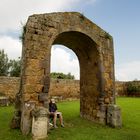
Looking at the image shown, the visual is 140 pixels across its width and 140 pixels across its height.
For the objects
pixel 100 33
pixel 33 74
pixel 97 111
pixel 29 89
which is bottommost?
pixel 97 111

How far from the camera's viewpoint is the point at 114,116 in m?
7.88

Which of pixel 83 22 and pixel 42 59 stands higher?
pixel 83 22

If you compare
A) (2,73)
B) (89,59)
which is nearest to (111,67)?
(89,59)

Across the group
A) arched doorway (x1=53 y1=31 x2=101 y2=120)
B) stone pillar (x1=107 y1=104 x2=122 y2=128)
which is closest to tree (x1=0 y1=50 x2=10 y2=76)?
arched doorway (x1=53 y1=31 x2=101 y2=120)

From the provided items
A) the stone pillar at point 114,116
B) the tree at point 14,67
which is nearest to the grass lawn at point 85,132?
the stone pillar at point 114,116

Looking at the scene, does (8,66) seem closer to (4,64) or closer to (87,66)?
(4,64)

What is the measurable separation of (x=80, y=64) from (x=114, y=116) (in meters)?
3.10

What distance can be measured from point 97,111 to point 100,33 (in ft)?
11.2

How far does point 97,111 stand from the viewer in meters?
8.59

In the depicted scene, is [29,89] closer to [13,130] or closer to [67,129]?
[13,130]

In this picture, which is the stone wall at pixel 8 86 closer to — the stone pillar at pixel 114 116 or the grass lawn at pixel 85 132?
the grass lawn at pixel 85 132

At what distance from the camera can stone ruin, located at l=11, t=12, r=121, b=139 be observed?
22.1 ft

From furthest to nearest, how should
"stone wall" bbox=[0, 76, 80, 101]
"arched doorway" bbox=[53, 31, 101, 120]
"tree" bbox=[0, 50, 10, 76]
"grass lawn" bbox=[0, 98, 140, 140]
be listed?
"tree" bbox=[0, 50, 10, 76] < "stone wall" bbox=[0, 76, 80, 101] < "arched doorway" bbox=[53, 31, 101, 120] < "grass lawn" bbox=[0, 98, 140, 140]

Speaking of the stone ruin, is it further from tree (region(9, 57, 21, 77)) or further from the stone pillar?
tree (region(9, 57, 21, 77))
